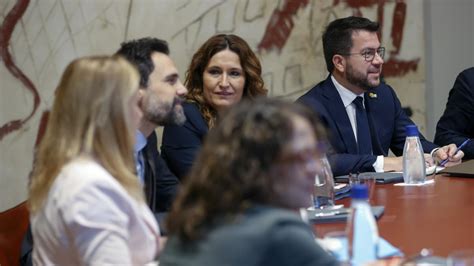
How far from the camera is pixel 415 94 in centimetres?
534

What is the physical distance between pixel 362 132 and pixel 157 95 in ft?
4.23

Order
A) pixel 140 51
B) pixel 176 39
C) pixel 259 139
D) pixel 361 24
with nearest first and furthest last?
1. pixel 259 139
2. pixel 140 51
3. pixel 361 24
4. pixel 176 39

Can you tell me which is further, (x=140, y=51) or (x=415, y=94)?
(x=415, y=94)

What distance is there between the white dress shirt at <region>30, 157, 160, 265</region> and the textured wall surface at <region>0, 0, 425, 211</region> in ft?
7.87

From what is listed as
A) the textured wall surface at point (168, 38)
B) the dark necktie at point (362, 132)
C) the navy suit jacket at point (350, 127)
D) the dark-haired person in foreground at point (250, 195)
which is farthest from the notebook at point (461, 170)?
the dark-haired person in foreground at point (250, 195)

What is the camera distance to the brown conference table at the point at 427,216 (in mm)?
2350

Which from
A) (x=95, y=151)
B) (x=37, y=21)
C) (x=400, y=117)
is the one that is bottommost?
(x=400, y=117)

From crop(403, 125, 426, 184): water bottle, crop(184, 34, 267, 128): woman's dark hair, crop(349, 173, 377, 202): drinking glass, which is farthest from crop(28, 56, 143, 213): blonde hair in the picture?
crop(184, 34, 267, 128): woman's dark hair

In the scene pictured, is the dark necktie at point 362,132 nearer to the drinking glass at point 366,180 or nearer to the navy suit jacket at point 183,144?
the drinking glass at point 366,180

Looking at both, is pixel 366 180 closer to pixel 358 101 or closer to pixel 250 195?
pixel 358 101

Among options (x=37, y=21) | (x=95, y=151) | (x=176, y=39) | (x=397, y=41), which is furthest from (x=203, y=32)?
(x=95, y=151)

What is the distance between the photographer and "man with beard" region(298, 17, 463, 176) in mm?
4051

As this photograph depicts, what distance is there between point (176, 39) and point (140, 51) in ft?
4.93

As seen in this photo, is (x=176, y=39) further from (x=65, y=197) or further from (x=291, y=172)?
(x=291, y=172)
